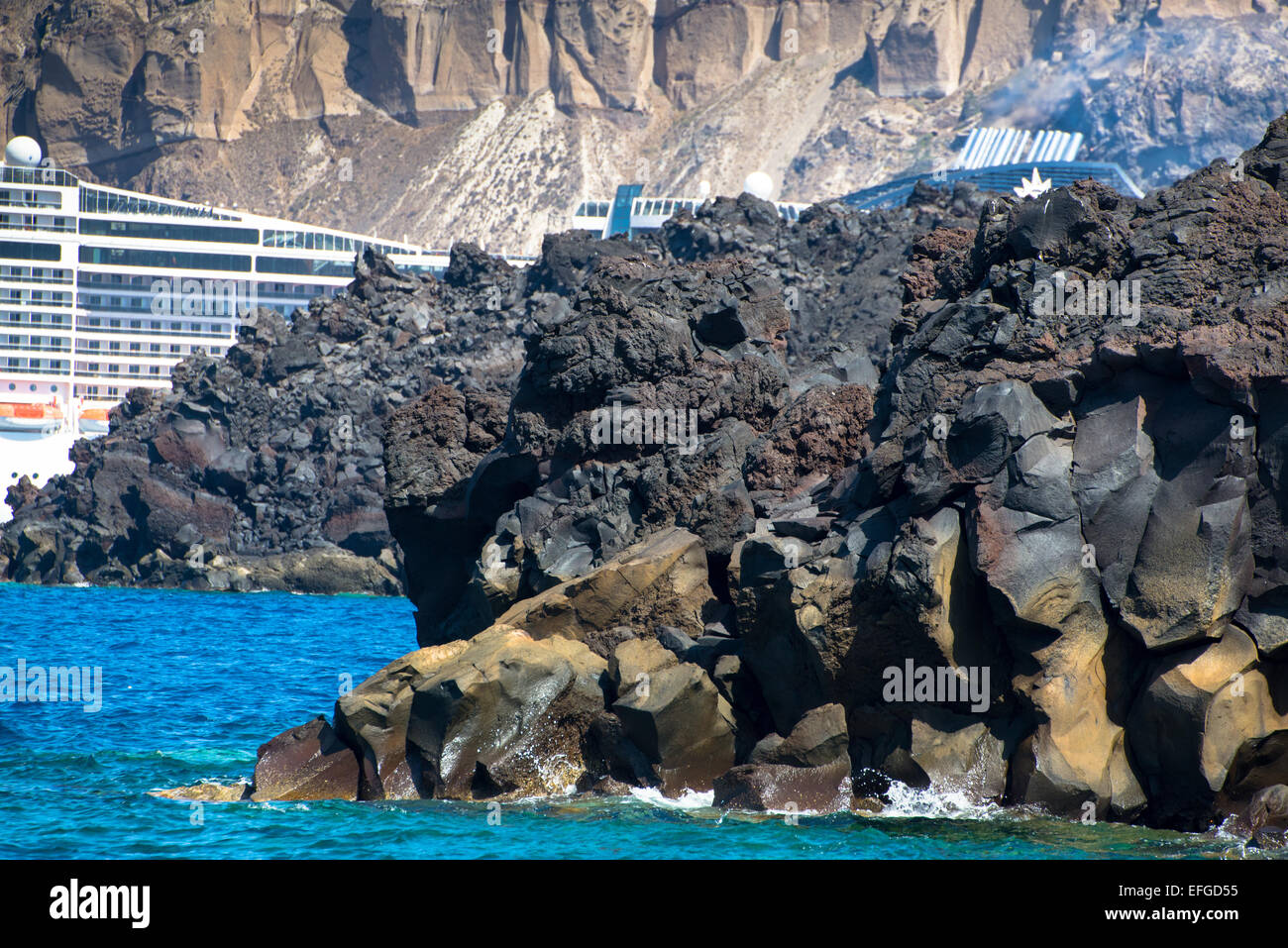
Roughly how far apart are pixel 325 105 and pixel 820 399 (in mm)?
175655

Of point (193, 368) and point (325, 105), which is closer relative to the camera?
point (193, 368)

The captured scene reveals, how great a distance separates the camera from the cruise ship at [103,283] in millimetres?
110188

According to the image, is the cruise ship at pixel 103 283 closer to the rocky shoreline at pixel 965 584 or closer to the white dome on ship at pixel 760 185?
the white dome on ship at pixel 760 185

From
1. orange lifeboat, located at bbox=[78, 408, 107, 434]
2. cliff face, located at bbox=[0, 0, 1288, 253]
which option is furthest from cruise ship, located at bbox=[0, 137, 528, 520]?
cliff face, located at bbox=[0, 0, 1288, 253]

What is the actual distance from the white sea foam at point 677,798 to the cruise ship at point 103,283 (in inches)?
3757

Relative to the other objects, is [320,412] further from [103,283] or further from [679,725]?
[679,725]

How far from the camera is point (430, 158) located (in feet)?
602

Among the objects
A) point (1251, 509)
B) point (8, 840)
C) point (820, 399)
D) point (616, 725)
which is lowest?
point (8, 840)

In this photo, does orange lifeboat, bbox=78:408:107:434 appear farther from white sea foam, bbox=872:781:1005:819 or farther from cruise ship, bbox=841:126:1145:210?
white sea foam, bbox=872:781:1005:819

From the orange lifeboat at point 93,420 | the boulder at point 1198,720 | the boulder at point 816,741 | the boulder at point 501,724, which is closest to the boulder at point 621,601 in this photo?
the boulder at point 501,724

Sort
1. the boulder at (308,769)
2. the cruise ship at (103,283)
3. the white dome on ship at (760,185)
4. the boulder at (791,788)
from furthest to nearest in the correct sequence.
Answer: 1. the white dome on ship at (760,185)
2. the cruise ship at (103,283)
3. the boulder at (308,769)
4. the boulder at (791,788)

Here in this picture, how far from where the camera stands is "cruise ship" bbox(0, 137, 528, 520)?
110 m
